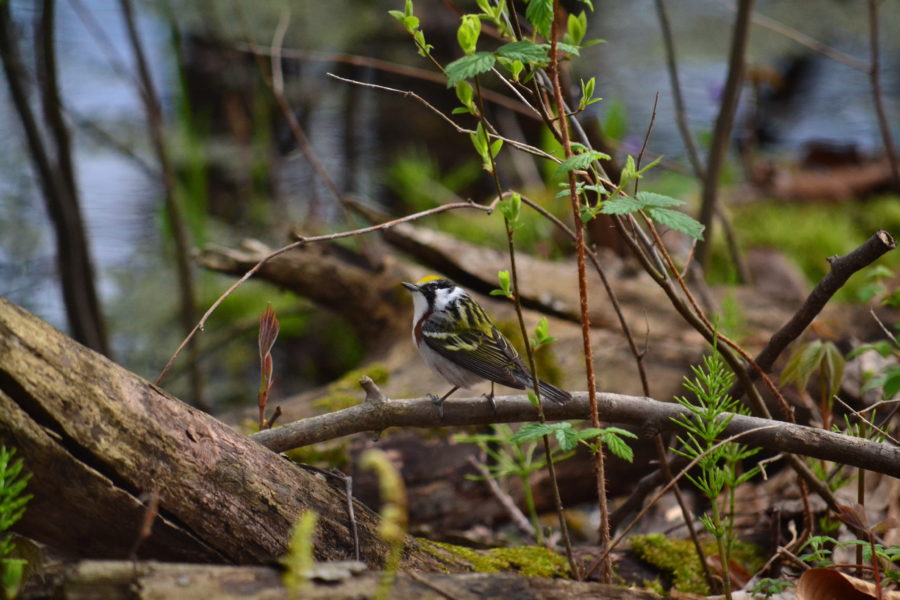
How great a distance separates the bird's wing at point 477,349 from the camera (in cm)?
265

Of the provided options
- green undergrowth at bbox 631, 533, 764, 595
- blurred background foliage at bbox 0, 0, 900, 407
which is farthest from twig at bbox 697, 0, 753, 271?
green undergrowth at bbox 631, 533, 764, 595

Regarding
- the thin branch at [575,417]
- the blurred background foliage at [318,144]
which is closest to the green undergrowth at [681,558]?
the thin branch at [575,417]

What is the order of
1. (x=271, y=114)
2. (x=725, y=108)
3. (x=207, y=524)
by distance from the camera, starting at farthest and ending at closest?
(x=271, y=114), (x=725, y=108), (x=207, y=524)

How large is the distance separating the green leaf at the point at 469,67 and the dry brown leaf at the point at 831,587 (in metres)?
A: 1.41

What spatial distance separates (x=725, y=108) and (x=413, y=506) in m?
2.31

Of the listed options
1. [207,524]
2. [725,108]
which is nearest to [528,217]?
[725,108]

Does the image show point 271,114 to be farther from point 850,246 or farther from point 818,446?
point 818,446

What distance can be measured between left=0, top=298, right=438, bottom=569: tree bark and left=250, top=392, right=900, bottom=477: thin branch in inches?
9.4

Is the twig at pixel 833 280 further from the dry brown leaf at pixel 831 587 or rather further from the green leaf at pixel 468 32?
the green leaf at pixel 468 32

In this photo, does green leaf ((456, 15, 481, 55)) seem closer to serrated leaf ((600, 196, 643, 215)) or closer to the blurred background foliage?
serrated leaf ((600, 196, 643, 215))

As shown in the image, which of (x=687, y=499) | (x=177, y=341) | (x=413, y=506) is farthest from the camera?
(x=177, y=341)

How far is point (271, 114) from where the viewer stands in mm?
6738

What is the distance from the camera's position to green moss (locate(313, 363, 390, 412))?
3.17 meters

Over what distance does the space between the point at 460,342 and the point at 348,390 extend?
709 mm
